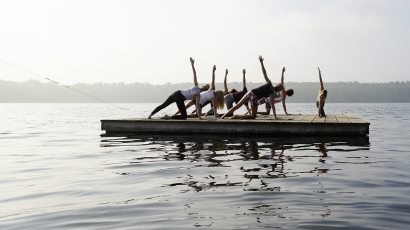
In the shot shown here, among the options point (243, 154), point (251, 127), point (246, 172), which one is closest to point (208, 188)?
point (246, 172)

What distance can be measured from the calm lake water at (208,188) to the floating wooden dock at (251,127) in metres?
1.51

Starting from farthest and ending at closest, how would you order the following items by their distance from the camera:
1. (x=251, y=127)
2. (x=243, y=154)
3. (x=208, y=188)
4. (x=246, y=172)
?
1. (x=251, y=127)
2. (x=243, y=154)
3. (x=246, y=172)
4. (x=208, y=188)

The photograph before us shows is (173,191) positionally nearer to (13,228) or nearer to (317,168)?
(13,228)

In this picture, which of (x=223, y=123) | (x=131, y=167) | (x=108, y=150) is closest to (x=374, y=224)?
(x=131, y=167)

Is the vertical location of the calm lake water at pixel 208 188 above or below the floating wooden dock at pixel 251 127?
below

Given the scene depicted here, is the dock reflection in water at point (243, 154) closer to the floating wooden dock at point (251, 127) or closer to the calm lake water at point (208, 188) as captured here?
the calm lake water at point (208, 188)

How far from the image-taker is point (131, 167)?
9570mm

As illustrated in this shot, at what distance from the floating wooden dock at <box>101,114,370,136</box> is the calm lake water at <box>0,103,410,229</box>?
151cm

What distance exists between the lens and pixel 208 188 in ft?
23.2

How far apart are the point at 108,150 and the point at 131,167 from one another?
138 inches

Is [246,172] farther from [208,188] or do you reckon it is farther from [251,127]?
[251,127]

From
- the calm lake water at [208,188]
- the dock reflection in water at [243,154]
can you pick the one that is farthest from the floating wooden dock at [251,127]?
the calm lake water at [208,188]

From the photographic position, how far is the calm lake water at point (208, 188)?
525 centimetres

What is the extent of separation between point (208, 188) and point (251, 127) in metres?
8.22
